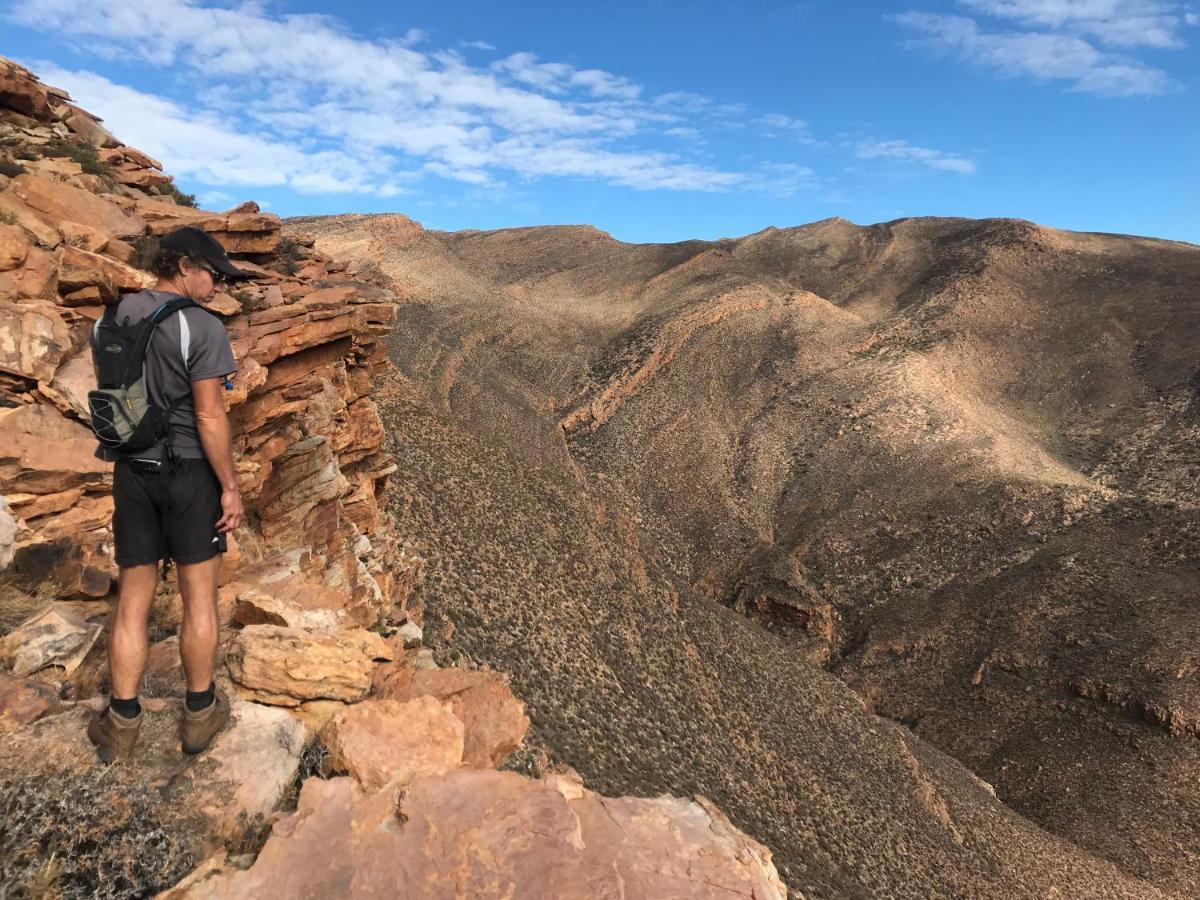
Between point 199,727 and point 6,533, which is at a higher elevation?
point 6,533

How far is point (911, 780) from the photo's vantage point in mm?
21359

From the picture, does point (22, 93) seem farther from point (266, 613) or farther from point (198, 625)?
point (198, 625)

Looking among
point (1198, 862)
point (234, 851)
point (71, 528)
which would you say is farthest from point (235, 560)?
point (1198, 862)

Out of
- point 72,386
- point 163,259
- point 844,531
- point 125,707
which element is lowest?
point 844,531

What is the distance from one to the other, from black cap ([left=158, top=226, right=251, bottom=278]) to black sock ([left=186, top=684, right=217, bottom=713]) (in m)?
2.83

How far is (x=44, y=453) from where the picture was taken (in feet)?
21.6

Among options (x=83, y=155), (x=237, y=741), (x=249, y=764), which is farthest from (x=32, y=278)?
(x=83, y=155)

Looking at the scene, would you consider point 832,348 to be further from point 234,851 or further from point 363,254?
point 234,851

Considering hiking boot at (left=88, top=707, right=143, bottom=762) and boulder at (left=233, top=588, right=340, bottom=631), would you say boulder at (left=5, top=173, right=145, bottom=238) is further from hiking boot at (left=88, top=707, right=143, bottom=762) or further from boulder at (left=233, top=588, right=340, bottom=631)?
hiking boot at (left=88, top=707, right=143, bottom=762)

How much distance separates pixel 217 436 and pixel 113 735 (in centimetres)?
192

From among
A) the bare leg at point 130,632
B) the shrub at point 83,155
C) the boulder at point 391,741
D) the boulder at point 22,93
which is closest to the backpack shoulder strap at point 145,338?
the bare leg at point 130,632

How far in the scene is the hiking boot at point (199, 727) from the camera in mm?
4680

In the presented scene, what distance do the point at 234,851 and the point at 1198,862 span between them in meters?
27.2

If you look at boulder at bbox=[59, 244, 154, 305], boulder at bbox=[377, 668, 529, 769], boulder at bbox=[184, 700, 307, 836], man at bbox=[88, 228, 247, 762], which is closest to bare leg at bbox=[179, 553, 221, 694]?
man at bbox=[88, 228, 247, 762]
